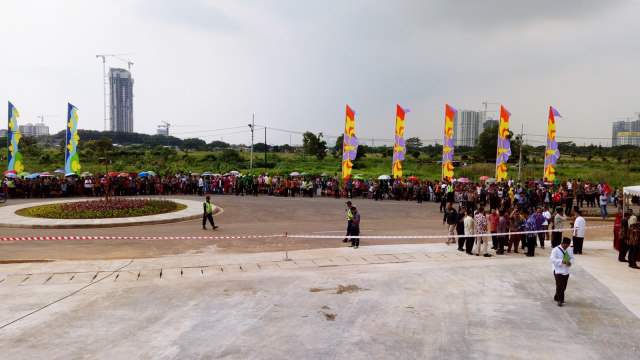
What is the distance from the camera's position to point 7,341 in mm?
7164

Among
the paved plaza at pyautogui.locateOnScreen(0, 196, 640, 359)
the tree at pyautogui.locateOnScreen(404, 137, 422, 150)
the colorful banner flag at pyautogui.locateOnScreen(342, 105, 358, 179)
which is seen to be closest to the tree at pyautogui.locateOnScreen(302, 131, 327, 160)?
the colorful banner flag at pyautogui.locateOnScreen(342, 105, 358, 179)

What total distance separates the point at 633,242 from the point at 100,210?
19.8 meters

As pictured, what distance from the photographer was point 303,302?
9.20m

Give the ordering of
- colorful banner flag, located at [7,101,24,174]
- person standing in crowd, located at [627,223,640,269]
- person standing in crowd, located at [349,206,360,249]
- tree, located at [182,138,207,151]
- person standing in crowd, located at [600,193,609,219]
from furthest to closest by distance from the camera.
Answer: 1. tree, located at [182,138,207,151]
2. colorful banner flag, located at [7,101,24,174]
3. person standing in crowd, located at [600,193,609,219]
4. person standing in crowd, located at [349,206,360,249]
5. person standing in crowd, located at [627,223,640,269]

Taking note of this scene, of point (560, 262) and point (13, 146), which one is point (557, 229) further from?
point (13, 146)

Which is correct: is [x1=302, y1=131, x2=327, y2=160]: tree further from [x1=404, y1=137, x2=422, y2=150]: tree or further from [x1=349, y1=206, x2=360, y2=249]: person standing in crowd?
[x1=349, y1=206, x2=360, y2=249]: person standing in crowd

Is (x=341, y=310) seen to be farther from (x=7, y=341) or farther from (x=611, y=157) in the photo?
(x=611, y=157)

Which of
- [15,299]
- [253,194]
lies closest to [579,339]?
[15,299]

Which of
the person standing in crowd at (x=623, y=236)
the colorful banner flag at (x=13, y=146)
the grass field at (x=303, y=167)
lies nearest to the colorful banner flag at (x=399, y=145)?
the grass field at (x=303, y=167)

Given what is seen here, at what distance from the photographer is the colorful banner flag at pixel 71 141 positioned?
1105 inches

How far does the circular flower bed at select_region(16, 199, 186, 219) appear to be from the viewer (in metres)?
19.4

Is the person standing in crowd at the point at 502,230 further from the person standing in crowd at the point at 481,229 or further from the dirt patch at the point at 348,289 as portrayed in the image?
the dirt patch at the point at 348,289

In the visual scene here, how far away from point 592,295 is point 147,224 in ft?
52.3

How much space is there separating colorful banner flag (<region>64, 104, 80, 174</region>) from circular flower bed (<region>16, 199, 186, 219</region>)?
6.85m
